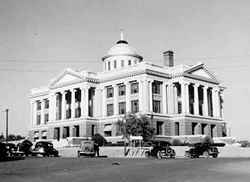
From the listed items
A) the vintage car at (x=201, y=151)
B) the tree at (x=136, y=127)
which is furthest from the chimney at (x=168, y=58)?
the vintage car at (x=201, y=151)

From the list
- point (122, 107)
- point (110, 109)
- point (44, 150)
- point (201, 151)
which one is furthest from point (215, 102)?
point (44, 150)

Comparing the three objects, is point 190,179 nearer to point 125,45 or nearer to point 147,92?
point 147,92

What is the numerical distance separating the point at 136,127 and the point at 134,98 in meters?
12.6

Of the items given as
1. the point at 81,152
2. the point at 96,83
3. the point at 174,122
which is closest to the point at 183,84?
the point at 174,122

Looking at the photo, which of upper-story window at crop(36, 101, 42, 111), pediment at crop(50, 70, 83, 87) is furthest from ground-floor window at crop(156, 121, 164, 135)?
upper-story window at crop(36, 101, 42, 111)

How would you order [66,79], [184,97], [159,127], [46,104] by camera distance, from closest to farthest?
[159,127]
[184,97]
[66,79]
[46,104]

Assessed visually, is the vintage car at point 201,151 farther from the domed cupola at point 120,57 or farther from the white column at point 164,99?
the domed cupola at point 120,57

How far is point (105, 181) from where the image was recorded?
62.5 feet

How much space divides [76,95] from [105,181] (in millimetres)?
74481

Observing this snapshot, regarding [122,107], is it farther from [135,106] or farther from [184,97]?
[184,97]

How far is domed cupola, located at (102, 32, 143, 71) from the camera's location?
313 ft

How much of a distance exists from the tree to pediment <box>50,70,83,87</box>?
19.8 metres

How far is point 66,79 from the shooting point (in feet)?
300

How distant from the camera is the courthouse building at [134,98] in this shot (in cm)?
8019
